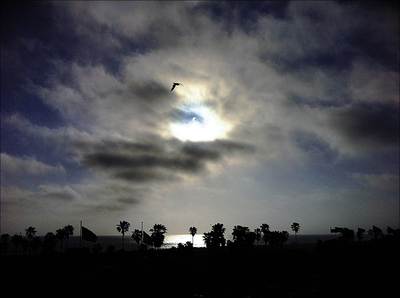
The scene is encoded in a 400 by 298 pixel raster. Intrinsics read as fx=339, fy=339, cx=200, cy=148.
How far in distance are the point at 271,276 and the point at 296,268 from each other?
24.3 feet

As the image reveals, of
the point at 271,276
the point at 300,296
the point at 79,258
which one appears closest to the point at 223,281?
the point at 271,276

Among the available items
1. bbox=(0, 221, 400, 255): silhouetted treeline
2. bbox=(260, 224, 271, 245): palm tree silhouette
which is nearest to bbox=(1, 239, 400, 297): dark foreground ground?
bbox=(0, 221, 400, 255): silhouetted treeline

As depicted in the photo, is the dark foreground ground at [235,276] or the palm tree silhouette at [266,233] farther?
the palm tree silhouette at [266,233]

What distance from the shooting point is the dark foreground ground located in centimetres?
3959

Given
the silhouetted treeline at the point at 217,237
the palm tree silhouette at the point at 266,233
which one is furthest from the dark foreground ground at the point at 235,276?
the palm tree silhouette at the point at 266,233

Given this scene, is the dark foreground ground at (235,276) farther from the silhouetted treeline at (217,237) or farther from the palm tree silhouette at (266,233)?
the palm tree silhouette at (266,233)

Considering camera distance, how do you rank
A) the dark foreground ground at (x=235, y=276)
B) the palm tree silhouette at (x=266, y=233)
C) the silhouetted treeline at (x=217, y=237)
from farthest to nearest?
the palm tree silhouette at (x=266, y=233) < the silhouetted treeline at (x=217, y=237) < the dark foreground ground at (x=235, y=276)

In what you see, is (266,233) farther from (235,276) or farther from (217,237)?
(235,276)

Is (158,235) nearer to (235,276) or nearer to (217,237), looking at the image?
(217,237)

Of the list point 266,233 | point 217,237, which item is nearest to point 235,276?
point 217,237

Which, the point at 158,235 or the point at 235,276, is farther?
the point at 158,235

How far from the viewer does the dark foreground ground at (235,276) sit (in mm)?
39594

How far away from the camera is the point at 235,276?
51.7 m

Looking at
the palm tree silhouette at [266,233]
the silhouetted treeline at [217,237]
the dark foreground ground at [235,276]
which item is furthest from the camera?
the palm tree silhouette at [266,233]
